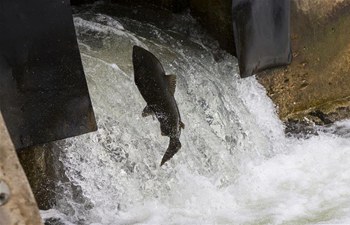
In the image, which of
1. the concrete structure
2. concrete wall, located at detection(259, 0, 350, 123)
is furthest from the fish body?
the concrete structure

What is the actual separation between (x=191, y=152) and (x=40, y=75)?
4.04 ft

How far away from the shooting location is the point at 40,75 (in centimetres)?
390

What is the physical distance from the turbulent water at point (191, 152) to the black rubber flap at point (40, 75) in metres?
0.30

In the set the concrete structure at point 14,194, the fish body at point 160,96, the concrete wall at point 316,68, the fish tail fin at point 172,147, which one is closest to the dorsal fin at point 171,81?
the fish body at point 160,96

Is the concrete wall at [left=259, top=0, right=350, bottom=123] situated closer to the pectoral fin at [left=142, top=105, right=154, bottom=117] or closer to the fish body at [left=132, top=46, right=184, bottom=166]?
the fish body at [left=132, top=46, right=184, bottom=166]

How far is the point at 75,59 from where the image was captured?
4.00 metres

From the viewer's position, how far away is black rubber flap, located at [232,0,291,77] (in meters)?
5.15

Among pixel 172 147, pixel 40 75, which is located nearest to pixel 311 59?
pixel 172 147

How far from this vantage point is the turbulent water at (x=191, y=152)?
428 centimetres

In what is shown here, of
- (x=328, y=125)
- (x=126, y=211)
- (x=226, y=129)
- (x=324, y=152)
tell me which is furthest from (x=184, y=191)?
(x=328, y=125)

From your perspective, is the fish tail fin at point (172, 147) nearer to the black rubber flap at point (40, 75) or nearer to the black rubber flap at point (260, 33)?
the black rubber flap at point (40, 75)

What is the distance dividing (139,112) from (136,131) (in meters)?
0.13

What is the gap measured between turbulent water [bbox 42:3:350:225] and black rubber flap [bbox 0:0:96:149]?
30cm

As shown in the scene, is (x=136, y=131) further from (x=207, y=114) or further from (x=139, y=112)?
(x=207, y=114)
